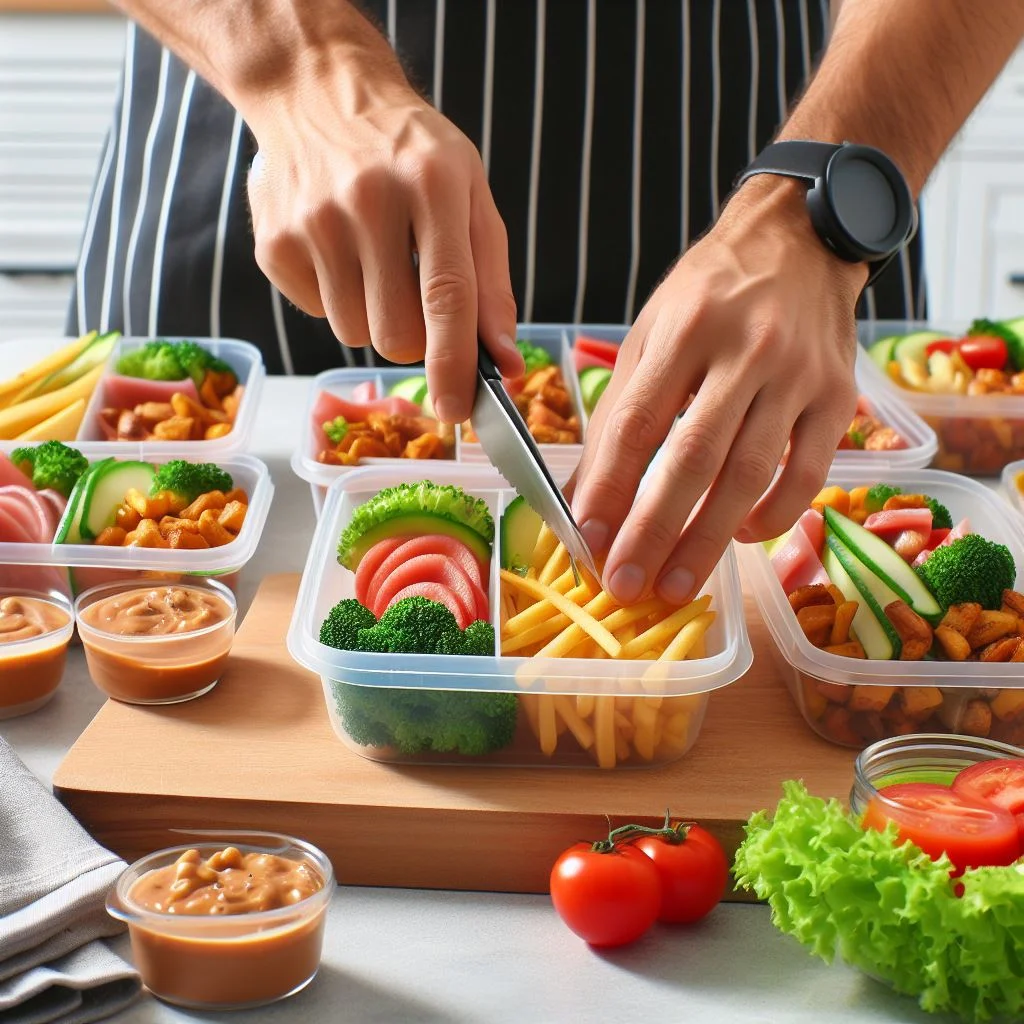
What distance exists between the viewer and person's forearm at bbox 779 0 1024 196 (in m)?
2.25

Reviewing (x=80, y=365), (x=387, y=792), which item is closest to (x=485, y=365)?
(x=387, y=792)

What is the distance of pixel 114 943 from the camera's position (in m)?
1.56

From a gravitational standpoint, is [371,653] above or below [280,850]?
above

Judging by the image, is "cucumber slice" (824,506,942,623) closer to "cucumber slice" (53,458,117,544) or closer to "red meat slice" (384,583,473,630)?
"red meat slice" (384,583,473,630)

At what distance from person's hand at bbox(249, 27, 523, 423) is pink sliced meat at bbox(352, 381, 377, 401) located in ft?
3.03

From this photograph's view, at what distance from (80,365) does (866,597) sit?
1.75 metres

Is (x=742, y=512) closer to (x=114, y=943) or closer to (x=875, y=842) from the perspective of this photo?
(x=875, y=842)

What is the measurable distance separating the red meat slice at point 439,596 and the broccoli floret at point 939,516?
85 centimetres

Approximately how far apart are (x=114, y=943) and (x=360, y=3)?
7.42 ft

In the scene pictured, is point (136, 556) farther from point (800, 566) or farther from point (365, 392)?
point (800, 566)

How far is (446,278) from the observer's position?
176 cm

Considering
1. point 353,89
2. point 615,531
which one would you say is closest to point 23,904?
point 615,531

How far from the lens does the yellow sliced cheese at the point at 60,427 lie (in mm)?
2623

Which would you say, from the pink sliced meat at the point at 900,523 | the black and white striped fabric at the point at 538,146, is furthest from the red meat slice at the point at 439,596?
the black and white striped fabric at the point at 538,146
